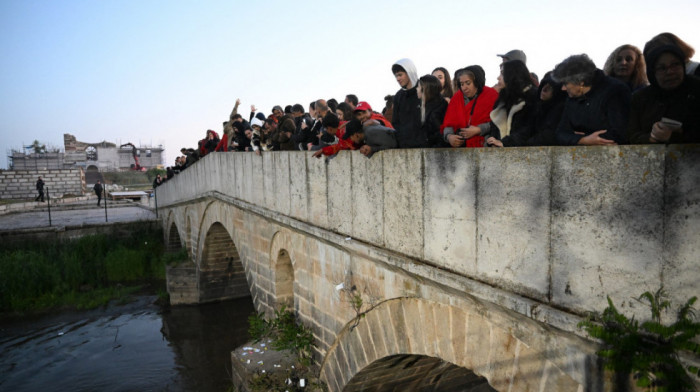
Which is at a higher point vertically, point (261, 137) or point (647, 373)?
point (261, 137)

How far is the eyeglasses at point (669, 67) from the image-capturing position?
7.32 ft

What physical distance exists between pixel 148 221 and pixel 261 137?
45.8ft

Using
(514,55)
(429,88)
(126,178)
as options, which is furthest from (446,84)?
(126,178)

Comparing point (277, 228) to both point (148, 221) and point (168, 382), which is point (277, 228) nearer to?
point (168, 382)

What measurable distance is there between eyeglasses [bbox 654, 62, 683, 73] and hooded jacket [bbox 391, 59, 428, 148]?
221cm

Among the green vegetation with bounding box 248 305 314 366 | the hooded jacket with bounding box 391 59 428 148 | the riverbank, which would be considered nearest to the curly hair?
the hooded jacket with bounding box 391 59 428 148

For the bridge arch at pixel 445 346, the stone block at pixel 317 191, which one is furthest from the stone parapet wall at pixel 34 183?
the bridge arch at pixel 445 346

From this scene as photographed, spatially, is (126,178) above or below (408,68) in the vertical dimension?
below

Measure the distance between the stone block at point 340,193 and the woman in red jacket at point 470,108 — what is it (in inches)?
51.1

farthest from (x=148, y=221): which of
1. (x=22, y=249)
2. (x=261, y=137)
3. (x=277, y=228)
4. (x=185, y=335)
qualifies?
(x=277, y=228)

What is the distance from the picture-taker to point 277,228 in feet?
23.8

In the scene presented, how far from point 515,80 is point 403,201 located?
1338 millimetres

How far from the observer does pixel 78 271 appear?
16891 millimetres

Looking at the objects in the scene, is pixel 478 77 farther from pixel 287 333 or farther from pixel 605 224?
pixel 287 333
